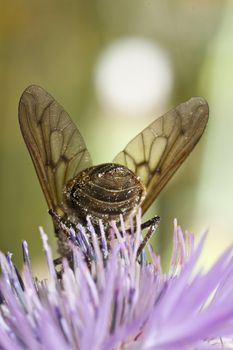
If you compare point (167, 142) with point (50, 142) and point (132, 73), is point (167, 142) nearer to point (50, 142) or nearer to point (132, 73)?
point (50, 142)

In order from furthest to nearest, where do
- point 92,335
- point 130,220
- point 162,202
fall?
1. point 162,202
2. point 130,220
3. point 92,335

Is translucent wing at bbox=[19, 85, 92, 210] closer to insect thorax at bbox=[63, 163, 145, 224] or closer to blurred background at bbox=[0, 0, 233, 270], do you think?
insect thorax at bbox=[63, 163, 145, 224]

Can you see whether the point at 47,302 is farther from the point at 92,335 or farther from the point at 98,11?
the point at 98,11

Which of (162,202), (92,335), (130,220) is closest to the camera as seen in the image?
(92,335)

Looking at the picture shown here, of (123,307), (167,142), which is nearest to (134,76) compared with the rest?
(167,142)

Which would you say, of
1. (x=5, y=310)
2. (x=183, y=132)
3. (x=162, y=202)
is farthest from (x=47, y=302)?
(x=162, y=202)

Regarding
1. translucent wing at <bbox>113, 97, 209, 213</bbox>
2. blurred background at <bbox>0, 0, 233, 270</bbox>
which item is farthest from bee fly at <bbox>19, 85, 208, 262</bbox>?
blurred background at <bbox>0, 0, 233, 270</bbox>

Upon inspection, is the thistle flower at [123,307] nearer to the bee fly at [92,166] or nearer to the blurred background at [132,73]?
the bee fly at [92,166]

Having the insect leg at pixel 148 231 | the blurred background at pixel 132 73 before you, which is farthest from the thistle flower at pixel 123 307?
the blurred background at pixel 132 73
